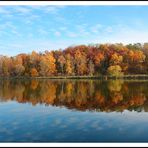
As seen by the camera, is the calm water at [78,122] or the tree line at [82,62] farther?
the tree line at [82,62]

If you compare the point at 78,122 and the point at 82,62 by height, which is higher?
the point at 82,62

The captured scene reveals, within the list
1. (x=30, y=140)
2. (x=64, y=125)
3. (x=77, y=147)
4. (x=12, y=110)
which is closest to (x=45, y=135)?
(x=30, y=140)

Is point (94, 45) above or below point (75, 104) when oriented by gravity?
above

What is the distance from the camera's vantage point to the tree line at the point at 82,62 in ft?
206

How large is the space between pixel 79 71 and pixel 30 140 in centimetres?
5337

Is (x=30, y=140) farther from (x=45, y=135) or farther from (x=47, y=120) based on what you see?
(x=47, y=120)

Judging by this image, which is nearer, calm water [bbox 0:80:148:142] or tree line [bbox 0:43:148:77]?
calm water [bbox 0:80:148:142]

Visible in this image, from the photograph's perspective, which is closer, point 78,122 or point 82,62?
point 78,122

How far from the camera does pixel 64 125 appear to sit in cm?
1280

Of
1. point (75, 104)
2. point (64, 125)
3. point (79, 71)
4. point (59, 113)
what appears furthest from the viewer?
point (79, 71)

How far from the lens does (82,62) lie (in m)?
64.3

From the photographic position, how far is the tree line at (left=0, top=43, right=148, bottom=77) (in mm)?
62844

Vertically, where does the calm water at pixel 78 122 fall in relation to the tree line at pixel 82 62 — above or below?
below

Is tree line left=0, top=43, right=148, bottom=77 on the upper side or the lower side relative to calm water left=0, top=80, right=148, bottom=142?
upper
